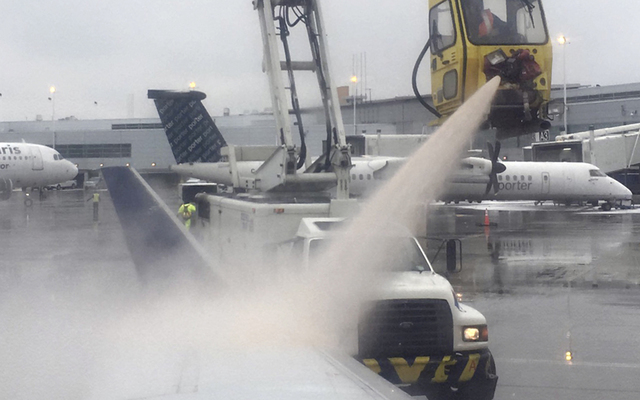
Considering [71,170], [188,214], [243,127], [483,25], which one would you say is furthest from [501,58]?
[71,170]

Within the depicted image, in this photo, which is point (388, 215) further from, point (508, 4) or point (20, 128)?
point (20, 128)

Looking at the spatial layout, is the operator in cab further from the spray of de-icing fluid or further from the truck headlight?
the truck headlight

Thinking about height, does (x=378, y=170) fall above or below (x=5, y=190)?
above

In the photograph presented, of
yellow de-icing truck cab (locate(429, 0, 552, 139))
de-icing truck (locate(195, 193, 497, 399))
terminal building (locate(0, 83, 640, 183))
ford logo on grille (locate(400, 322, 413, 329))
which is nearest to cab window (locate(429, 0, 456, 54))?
yellow de-icing truck cab (locate(429, 0, 552, 139))

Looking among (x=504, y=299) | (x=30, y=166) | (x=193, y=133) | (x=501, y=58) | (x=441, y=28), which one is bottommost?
(x=504, y=299)

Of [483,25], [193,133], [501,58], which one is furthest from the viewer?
[193,133]

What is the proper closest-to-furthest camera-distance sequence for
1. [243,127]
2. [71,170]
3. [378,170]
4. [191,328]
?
[191,328], [378,170], [243,127], [71,170]

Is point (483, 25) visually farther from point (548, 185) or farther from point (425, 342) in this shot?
point (548, 185)

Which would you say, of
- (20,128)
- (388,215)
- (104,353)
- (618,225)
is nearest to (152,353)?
(104,353)

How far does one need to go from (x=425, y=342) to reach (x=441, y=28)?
425 cm

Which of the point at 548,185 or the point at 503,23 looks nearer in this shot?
the point at 503,23

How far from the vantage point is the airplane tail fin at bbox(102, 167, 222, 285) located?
17.5ft

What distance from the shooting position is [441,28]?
343 inches

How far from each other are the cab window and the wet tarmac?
154 inches
